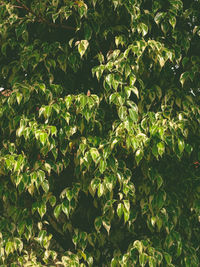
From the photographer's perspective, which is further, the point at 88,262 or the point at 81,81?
the point at 81,81

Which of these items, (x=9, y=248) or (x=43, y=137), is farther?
(x=9, y=248)

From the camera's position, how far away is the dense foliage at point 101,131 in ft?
7.53

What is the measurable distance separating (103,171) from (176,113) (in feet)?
2.27

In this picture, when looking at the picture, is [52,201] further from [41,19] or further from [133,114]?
[41,19]

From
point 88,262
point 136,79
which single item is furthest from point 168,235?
point 136,79

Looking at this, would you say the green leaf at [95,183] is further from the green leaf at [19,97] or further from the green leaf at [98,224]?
the green leaf at [19,97]

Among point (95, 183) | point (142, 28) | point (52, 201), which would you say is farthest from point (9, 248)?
point (142, 28)

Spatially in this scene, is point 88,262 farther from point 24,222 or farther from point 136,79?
point 136,79

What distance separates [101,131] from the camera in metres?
2.44

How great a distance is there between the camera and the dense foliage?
229cm

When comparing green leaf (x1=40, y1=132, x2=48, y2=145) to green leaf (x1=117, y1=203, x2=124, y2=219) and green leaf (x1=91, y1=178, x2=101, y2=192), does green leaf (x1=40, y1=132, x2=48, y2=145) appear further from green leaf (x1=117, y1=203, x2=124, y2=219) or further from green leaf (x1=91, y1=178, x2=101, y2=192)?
green leaf (x1=117, y1=203, x2=124, y2=219)

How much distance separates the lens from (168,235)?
237 cm

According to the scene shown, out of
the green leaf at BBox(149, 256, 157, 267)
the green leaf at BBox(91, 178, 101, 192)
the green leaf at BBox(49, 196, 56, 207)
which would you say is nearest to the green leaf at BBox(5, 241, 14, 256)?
the green leaf at BBox(49, 196, 56, 207)

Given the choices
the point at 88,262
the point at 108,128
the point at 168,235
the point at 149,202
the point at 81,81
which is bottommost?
the point at 88,262
